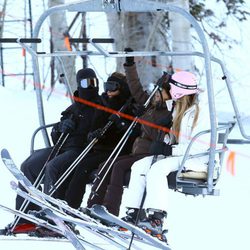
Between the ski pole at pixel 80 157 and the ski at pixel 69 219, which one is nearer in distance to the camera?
the ski at pixel 69 219

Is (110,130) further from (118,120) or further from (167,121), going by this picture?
(167,121)

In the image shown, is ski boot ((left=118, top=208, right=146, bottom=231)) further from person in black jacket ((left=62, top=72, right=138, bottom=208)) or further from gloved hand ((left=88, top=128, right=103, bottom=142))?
gloved hand ((left=88, top=128, right=103, bottom=142))

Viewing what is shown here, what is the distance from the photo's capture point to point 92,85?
8125 mm

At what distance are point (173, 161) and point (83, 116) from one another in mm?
1326

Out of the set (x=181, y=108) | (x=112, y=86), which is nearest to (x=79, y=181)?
(x=112, y=86)

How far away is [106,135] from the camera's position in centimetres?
789

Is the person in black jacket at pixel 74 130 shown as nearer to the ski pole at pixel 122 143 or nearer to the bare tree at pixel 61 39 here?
the ski pole at pixel 122 143

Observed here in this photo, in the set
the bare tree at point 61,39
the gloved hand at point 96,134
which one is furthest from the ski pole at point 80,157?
the bare tree at point 61,39

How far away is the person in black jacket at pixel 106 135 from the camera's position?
7.64 metres

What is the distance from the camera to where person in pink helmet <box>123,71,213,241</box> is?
692cm

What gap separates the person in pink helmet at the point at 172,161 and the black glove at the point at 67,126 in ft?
3.47

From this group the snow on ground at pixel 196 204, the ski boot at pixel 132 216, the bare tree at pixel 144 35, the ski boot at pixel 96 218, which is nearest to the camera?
the ski boot at pixel 132 216

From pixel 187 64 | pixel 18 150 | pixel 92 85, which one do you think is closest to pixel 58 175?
pixel 92 85

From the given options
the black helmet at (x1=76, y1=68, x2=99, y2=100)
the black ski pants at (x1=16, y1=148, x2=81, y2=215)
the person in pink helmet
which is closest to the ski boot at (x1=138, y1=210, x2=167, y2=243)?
the person in pink helmet
